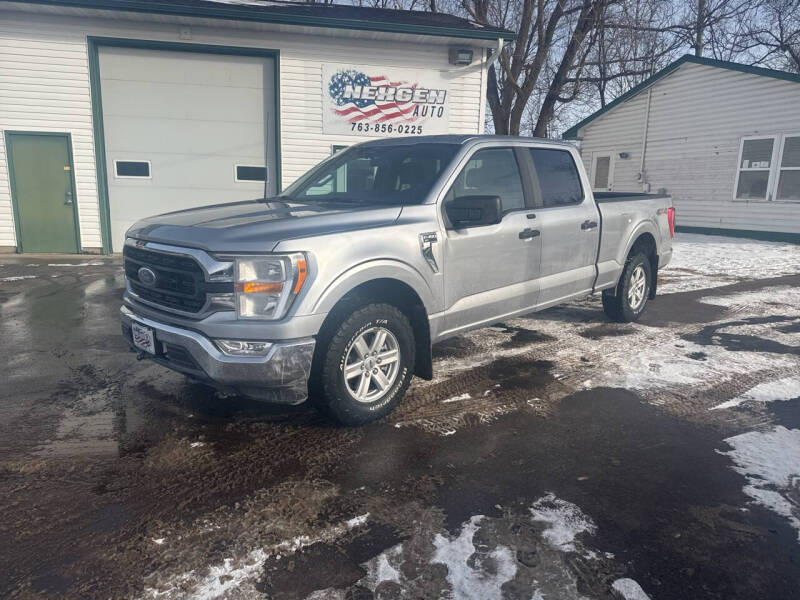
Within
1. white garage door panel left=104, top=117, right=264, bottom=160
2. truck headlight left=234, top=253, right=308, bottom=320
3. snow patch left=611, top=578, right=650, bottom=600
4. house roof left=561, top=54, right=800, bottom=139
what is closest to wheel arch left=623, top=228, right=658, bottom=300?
truck headlight left=234, top=253, right=308, bottom=320

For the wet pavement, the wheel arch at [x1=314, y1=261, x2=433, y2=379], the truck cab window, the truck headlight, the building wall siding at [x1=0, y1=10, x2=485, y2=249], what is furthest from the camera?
the building wall siding at [x1=0, y1=10, x2=485, y2=249]

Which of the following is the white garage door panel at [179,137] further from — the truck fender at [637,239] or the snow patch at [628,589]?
the snow patch at [628,589]

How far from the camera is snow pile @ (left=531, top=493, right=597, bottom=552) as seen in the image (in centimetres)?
253

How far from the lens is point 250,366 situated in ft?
10.3

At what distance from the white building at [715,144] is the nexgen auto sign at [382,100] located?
9330mm

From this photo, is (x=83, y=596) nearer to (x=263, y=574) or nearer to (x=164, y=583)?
(x=164, y=583)

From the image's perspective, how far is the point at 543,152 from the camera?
5.18m

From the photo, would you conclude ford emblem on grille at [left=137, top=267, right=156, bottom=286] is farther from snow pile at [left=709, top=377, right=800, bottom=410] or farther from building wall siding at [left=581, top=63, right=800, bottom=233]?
building wall siding at [left=581, top=63, right=800, bottom=233]

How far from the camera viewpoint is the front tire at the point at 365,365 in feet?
11.2

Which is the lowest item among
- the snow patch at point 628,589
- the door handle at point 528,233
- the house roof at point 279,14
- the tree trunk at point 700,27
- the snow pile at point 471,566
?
the snow pile at point 471,566

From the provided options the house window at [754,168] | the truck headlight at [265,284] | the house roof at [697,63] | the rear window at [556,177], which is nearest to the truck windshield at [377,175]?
the rear window at [556,177]

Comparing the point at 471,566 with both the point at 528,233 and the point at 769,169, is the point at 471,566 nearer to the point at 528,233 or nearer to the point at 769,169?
the point at 528,233

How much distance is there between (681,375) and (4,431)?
505cm

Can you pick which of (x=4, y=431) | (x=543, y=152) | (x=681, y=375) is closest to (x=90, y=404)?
(x=4, y=431)
